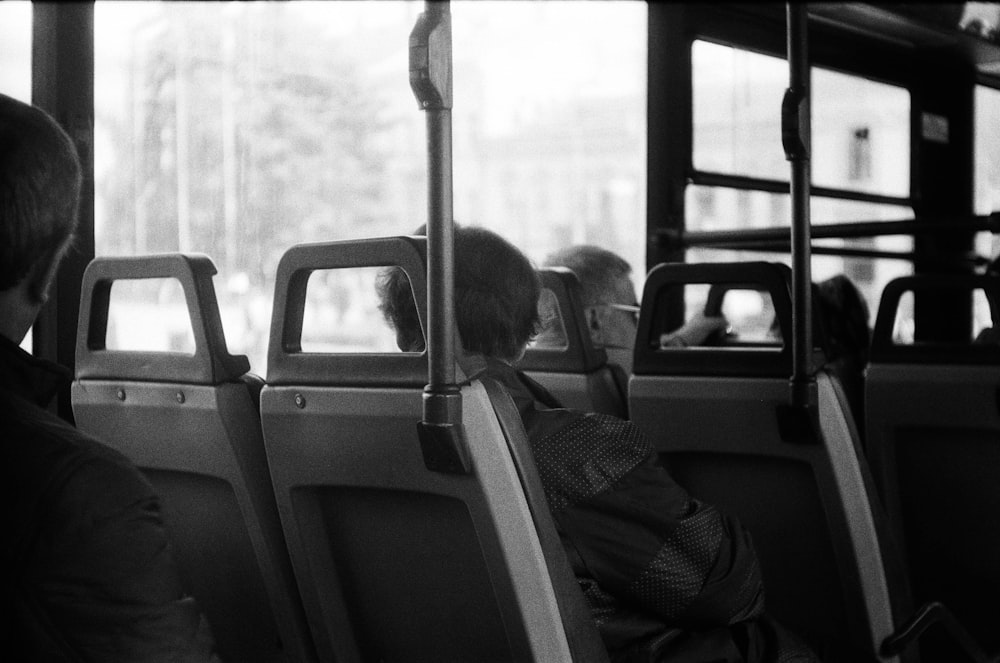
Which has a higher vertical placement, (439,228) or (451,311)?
(439,228)

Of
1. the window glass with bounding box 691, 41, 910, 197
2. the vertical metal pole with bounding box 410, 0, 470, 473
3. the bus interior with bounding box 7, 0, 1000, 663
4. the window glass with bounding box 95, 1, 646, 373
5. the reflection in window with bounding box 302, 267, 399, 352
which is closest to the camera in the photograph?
the vertical metal pole with bounding box 410, 0, 470, 473

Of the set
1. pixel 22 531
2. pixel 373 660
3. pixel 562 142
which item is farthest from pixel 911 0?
pixel 562 142

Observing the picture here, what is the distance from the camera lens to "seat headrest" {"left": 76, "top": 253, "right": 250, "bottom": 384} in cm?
185

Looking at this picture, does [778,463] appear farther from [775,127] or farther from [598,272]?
[775,127]

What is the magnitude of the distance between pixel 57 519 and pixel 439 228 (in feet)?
2.23

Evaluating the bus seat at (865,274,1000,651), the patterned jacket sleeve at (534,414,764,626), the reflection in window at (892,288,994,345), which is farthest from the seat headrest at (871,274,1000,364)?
the reflection in window at (892,288,994,345)

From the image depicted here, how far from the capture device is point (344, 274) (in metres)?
3.07

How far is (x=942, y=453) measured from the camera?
2.67 meters

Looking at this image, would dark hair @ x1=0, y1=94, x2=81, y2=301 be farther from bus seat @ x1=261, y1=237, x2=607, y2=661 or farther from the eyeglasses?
the eyeglasses

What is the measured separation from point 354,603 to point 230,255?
1.46m

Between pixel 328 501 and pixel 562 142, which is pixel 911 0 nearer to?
pixel 328 501

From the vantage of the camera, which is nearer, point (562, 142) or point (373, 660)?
point (373, 660)

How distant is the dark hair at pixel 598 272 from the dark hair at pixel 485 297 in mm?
1510

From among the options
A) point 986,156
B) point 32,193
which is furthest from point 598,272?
point 986,156
